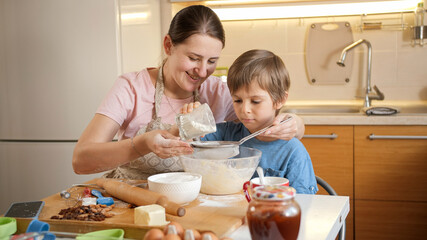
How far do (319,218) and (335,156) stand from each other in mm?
1626

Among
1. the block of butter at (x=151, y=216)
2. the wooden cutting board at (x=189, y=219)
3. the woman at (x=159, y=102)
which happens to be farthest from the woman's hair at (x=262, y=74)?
the block of butter at (x=151, y=216)

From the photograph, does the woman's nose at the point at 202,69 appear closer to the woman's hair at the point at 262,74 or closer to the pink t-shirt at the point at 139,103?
the woman's hair at the point at 262,74

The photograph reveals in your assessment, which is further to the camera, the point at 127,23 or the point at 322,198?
the point at 127,23

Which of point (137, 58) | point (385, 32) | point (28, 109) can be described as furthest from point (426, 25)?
point (28, 109)

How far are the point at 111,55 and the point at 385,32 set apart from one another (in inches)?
70.7

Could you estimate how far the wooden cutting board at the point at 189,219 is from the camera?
95cm

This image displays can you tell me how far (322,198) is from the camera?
3.97 feet

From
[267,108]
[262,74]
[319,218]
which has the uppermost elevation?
[262,74]

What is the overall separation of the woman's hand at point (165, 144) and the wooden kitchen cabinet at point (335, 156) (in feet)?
4.94

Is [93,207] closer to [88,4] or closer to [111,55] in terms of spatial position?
[111,55]

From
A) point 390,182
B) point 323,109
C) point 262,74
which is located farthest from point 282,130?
point 323,109

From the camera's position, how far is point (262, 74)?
4.89ft

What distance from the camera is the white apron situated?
1588 mm

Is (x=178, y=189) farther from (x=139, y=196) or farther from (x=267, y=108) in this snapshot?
(x=267, y=108)
